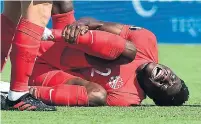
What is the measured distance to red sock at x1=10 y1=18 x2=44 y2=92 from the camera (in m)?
4.30

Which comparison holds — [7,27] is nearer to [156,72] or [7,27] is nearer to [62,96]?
[62,96]

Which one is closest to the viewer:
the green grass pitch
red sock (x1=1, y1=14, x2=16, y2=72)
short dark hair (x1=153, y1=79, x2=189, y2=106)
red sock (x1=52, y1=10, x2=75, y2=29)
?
the green grass pitch

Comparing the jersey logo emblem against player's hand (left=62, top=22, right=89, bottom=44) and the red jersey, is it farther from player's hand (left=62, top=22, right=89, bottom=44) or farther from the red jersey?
player's hand (left=62, top=22, right=89, bottom=44)

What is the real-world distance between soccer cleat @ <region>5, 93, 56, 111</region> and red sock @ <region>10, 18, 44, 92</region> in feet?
0.41

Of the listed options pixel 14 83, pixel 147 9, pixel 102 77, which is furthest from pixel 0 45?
pixel 147 9

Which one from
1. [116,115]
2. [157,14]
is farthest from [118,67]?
[157,14]

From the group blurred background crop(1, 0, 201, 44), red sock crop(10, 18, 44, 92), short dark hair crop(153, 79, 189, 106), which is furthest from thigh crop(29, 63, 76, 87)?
blurred background crop(1, 0, 201, 44)

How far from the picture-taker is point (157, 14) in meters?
11.3

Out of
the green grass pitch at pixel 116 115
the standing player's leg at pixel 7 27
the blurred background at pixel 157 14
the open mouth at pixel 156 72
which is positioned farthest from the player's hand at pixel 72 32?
the blurred background at pixel 157 14

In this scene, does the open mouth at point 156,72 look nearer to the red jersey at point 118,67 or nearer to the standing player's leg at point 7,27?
the red jersey at point 118,67

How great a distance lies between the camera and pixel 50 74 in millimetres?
5137

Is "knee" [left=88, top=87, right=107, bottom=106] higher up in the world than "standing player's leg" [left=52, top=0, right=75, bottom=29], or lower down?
lower down

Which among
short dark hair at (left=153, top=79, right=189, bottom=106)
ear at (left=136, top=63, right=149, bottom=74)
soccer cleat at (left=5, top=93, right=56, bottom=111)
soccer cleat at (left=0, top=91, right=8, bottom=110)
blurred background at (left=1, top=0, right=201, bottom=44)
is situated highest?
ear at (left=136, top=63, right=149, bottom=74)

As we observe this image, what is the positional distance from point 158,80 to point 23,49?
1025mm
